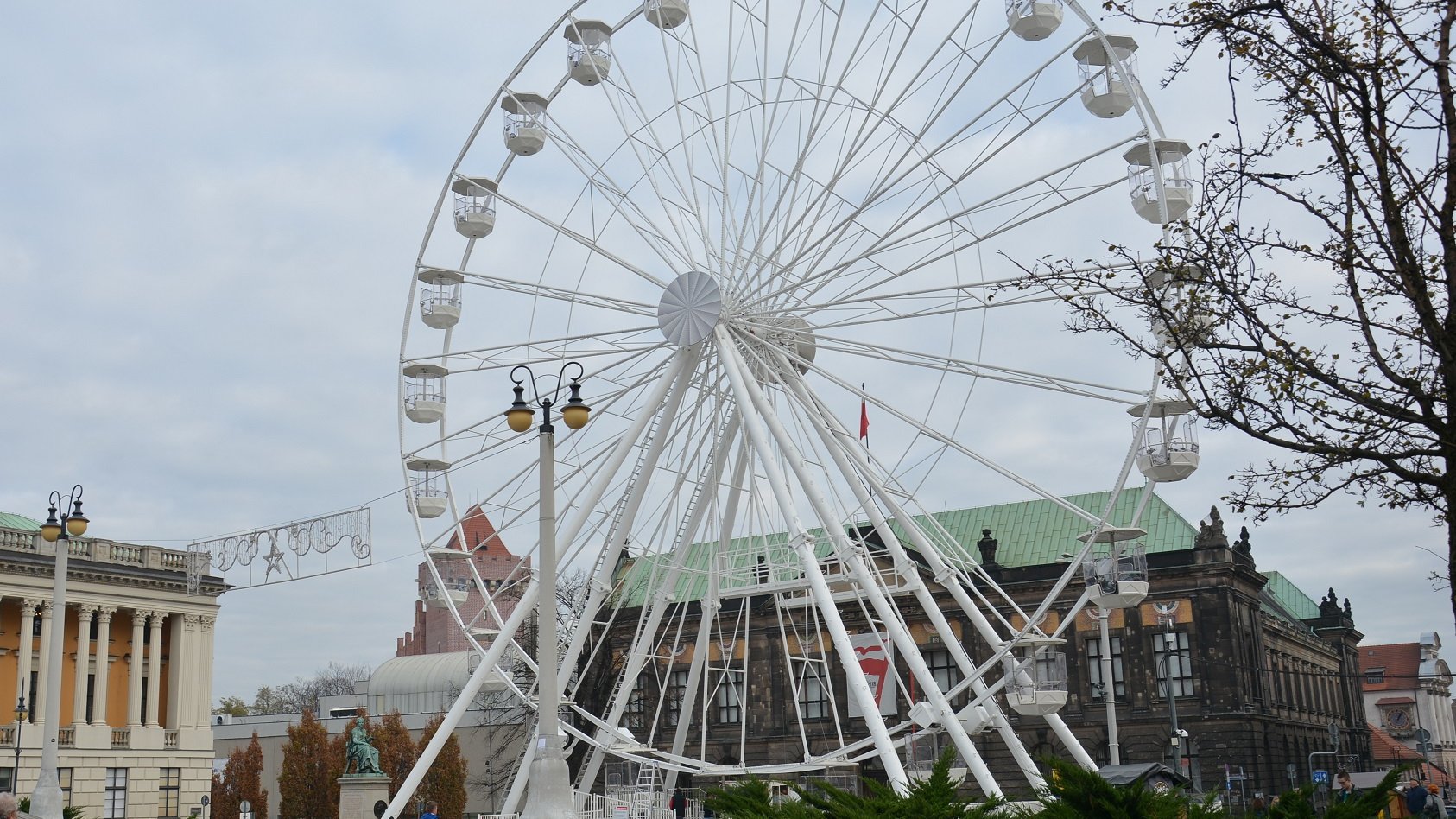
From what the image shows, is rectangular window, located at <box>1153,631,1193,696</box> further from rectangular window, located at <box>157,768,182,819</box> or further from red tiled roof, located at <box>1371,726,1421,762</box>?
red tiled roof, located at <box>1371,726,1421,762</box>

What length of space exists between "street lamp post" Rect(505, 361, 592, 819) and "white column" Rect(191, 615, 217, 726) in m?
51.4

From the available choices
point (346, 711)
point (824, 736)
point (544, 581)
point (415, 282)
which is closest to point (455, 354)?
point (415, 282)

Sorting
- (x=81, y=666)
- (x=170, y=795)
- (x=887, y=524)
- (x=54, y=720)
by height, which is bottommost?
(x=170, y=795)

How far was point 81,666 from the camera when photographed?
5994 centimetres

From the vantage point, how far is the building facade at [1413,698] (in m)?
132

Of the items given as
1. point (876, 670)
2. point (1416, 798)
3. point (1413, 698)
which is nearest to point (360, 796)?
point (1416, 798)

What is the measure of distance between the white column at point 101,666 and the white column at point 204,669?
4.76 m

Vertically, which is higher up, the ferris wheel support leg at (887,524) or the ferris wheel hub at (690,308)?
the ferris wheel hub at (690,308)

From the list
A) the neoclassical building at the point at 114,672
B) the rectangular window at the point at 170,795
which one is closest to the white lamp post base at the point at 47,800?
the neoclassical building at the point at 114,672

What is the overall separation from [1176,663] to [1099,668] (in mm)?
3351

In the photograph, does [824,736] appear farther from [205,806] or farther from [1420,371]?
[1420,371]

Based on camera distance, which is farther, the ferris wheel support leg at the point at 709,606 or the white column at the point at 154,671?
the white column at the point at 154,671

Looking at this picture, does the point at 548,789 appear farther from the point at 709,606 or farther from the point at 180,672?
the point at 180,672

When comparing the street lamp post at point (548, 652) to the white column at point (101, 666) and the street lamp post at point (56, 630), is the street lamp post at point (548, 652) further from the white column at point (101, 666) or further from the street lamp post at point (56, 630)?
the white column at point (101, 666)
